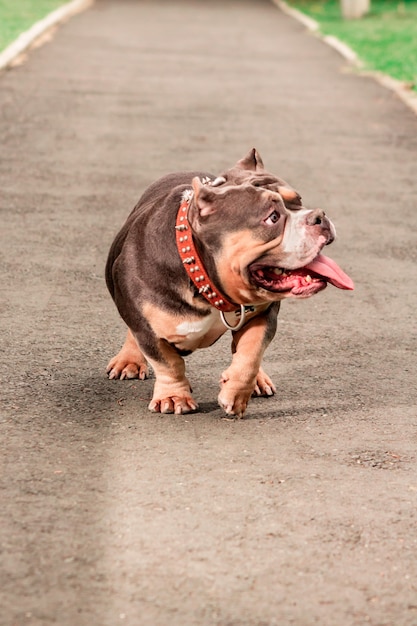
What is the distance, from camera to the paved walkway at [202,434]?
4.21m

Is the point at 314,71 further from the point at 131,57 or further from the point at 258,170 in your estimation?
the point at 258,170

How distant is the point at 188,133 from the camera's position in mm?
14406

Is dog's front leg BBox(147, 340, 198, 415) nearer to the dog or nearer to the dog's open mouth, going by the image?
the dog

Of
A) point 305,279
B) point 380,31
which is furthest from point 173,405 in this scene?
point 380,31

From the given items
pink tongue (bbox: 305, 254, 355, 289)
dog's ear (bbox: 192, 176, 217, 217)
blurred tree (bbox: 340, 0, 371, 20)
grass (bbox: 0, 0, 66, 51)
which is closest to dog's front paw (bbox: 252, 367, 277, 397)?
pink tongue (bbox: 305, 254, 355, 289)

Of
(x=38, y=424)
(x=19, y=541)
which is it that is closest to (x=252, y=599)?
(x=19, y=541)

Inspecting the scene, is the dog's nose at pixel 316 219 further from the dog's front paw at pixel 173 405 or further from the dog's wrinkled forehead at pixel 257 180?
→ the dog's front paw at pixel 173 405

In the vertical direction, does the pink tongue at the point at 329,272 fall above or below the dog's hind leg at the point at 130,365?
above

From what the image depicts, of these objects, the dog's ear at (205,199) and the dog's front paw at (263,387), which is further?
the dog's front paw at (263,387)

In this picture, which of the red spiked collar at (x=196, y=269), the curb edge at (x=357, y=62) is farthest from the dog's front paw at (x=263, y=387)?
the curb edge at (x=357, y=62)

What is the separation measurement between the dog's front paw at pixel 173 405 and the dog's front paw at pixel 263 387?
0.45 m

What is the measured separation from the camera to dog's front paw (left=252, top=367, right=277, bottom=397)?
635 cm

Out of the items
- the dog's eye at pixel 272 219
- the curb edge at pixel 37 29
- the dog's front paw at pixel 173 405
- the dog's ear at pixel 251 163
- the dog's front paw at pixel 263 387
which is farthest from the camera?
the curb edge at pixel 37 29

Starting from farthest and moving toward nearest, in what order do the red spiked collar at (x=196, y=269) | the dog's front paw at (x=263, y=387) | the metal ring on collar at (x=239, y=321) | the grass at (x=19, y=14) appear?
the grass at (x=19, y=14), the dog's front paw at (x=263, y=387), the metal ring on collar at (x=239, y=321), the red spiked collar at (x=196, y=269)
